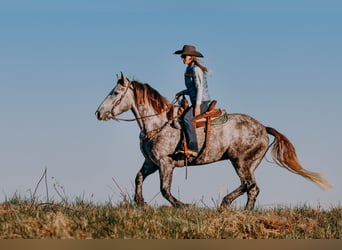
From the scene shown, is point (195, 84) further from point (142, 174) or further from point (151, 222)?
point (151, 222)

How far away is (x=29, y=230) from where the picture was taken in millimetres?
9922

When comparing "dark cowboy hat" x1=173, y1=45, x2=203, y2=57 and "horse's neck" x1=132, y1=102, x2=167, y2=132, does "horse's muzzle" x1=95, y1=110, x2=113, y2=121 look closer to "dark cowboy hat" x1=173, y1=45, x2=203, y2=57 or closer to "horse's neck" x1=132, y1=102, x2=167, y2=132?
"horse's neck" x1=132, y1=102, x2=167, y2=132

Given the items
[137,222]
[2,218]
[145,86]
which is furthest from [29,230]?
[145,86]

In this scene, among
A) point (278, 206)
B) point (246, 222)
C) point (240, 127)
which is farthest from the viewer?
point (240, 127)

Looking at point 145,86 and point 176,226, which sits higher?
point 145,86

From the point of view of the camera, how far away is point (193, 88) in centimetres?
1249

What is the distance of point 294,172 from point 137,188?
128 inches

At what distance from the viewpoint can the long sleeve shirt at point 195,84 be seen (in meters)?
12.3

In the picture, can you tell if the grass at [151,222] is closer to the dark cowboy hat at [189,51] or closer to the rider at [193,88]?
the rider at [193,88]

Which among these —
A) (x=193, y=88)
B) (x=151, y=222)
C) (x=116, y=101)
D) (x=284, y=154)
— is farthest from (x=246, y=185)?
(x=151, y=222)

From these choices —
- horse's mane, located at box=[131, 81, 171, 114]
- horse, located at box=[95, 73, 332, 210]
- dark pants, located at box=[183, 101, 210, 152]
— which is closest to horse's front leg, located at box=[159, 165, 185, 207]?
horse, located at box=[95, 73, 332, 210]

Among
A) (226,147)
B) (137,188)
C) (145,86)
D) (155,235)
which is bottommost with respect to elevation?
(155,235)

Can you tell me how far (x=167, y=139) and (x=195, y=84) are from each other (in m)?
1.19

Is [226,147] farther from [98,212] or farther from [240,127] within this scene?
[98,212]
